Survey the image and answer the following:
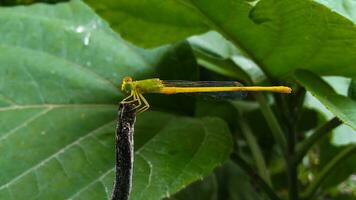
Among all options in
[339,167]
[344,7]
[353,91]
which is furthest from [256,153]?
[344,7]

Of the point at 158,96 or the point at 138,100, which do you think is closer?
the point at 138,100

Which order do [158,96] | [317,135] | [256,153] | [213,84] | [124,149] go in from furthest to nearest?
[256,153] → [158,96] → [317,135] → [213,84] → [124,149]

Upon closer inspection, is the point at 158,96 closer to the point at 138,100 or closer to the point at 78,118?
the point at 78,118

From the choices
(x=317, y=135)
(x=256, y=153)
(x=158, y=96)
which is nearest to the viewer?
(x=317, y=135)

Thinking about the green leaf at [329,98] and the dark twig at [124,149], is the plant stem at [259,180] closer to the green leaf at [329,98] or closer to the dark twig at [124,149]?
the green leaf at [329,98]

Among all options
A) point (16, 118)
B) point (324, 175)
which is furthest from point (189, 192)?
point (16, 118)

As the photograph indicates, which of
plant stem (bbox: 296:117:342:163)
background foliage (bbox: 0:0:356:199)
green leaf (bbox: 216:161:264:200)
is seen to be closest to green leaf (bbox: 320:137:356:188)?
background foliage (bbox: 0:0:356:199)

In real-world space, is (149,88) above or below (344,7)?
below

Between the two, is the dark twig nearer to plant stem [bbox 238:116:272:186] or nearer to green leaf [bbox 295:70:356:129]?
Result: green leaf [bbox 295:70:356:129]

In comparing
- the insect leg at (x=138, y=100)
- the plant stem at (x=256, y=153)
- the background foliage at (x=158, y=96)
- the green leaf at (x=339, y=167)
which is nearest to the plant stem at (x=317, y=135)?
the background foliage at (x=158, y=96)
